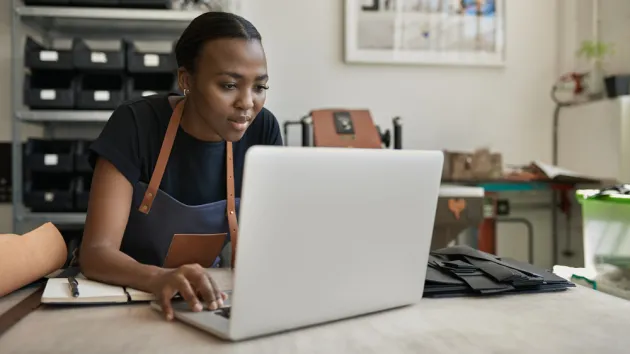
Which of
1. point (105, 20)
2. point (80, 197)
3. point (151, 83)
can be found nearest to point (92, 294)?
Answer: point (80, 197)

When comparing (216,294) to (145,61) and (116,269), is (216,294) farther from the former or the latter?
(145,61)

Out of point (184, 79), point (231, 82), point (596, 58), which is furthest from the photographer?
point (596, 58)

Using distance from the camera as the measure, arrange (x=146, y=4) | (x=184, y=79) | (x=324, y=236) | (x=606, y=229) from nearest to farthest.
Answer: (x=324, y=236) < (x=184, y=79) < (x=606, y=229) < (x=146, y=4)

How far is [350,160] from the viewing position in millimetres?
759

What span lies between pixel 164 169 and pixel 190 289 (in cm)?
51

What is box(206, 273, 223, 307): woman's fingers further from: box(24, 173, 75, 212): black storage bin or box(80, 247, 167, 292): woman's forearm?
box(24, 173, 75, 212): black storage bin

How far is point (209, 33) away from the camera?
122 cm

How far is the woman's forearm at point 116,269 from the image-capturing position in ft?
3.14

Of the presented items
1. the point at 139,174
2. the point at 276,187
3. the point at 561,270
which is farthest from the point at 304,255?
the point at 561,270

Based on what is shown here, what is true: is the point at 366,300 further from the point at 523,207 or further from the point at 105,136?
the point at 523,207

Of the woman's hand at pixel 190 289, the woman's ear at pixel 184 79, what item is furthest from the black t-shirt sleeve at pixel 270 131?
the woman's hand at pixel 190 289

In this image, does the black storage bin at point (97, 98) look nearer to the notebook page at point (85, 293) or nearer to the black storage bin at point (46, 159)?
the black storage bin at point (46, 159)

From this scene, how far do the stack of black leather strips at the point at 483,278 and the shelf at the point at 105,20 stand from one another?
6.55 feet

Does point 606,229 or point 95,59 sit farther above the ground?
point 95,59
